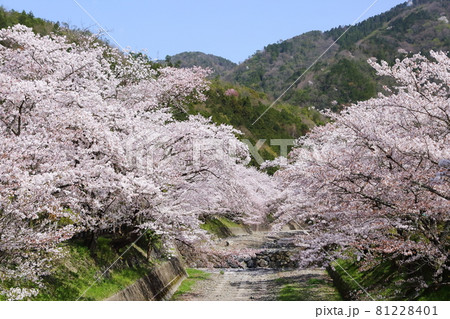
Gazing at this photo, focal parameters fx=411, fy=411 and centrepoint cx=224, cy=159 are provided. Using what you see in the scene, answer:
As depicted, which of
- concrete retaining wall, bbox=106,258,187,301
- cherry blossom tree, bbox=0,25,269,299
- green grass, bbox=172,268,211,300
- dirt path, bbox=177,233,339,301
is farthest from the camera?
green grass, bbox=172,268,211,300

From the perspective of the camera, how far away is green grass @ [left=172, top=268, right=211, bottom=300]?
52.5 feet

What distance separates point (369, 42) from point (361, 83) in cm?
3470

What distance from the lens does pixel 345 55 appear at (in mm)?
133500

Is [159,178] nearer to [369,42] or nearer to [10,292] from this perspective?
[10,292]

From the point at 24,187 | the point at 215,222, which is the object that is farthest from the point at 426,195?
the point at 215,222

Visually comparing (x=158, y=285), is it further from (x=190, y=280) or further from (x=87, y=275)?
(x=87, y=275)

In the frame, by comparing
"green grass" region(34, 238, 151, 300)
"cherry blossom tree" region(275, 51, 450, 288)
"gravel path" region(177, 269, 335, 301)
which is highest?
"cherry blossom tree" region(275, 51, 450, 288)

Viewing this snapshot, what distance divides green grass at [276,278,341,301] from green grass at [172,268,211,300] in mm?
3699

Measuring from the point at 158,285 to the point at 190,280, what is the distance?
3999 mm

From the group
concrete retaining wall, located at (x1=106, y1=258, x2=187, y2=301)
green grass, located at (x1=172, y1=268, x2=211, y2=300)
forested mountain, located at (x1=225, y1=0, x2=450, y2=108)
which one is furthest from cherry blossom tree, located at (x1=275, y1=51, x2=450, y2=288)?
forested mountain, located at (x1=225, y1=0, x2=450, y2=108)

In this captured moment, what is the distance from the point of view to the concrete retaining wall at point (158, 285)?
1186cm

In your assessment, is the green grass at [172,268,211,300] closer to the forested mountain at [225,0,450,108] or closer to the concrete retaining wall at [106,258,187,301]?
the concrete retaining wall at [106,258,187,301]

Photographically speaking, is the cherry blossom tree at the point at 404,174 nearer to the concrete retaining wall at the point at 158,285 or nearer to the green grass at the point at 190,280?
the concrete retaining wall at the point at 158,285

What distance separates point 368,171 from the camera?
914cm
